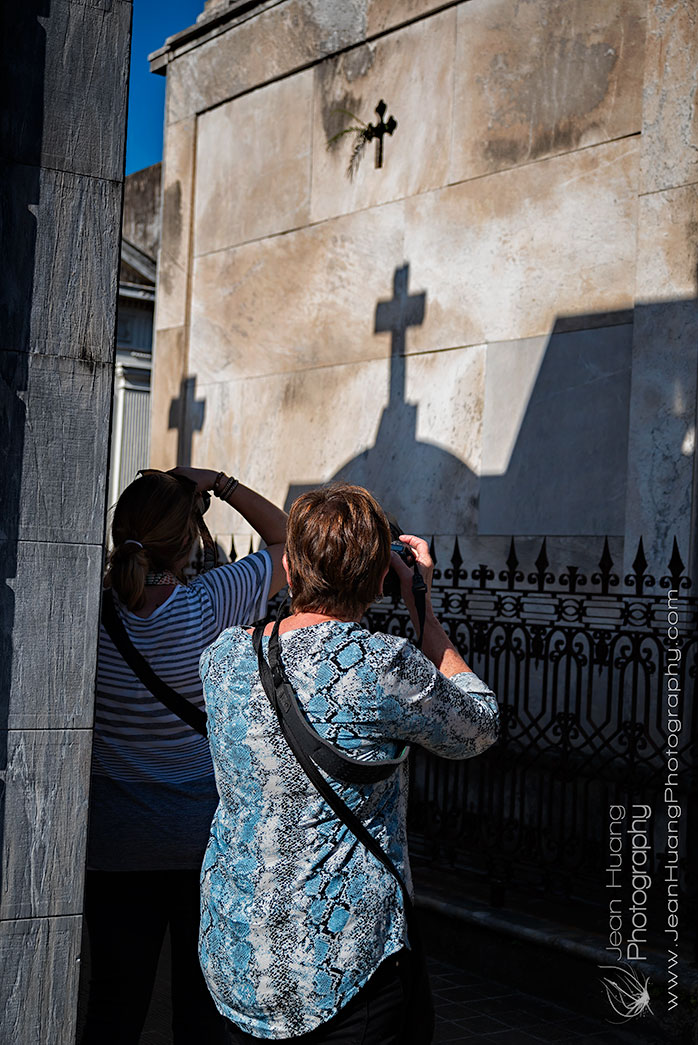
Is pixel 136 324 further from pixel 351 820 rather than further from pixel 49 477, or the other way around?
pixel 351 820

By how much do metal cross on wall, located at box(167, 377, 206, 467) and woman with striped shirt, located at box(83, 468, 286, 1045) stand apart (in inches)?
333

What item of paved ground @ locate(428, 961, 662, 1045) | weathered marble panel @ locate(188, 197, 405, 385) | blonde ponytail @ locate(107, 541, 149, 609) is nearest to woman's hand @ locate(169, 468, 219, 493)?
blonde ponytail @ locate(107, 541, 149, 609)

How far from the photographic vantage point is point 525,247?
8.95m

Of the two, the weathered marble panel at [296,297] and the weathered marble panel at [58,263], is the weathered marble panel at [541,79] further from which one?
the weathered marble panel at [58,263]

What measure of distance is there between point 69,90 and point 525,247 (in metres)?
6.30

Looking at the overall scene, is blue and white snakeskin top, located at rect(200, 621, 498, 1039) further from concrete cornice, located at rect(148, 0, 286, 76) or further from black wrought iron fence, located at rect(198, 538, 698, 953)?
concrete cornice, located at rect(148, 0, 286, 76)

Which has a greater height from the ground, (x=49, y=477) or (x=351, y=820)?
(x=49, y=477)

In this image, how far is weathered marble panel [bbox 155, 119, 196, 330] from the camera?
12.1 metres

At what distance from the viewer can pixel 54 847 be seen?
2.99m

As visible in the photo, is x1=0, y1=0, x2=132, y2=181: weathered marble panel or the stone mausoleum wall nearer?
x1=0, y1=0, x2=132, y2=181: weathered marble panel

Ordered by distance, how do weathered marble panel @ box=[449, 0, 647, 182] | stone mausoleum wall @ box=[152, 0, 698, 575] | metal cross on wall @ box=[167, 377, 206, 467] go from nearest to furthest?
stone mausoleum wall @ box=[152, 0, 698, 575] < weathered marble panel @ box=[449, 0, 647, 182] < metal cross on wall @ box=[167, 377, 206, 467]

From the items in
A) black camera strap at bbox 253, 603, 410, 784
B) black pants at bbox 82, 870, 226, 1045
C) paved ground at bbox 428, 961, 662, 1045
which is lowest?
paved ground at bbox 428, 961, 662, 1045

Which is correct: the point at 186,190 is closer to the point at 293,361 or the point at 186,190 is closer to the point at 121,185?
the point at 293,361

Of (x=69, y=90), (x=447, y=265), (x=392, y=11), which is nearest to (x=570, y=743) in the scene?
(x=447, y=265)
